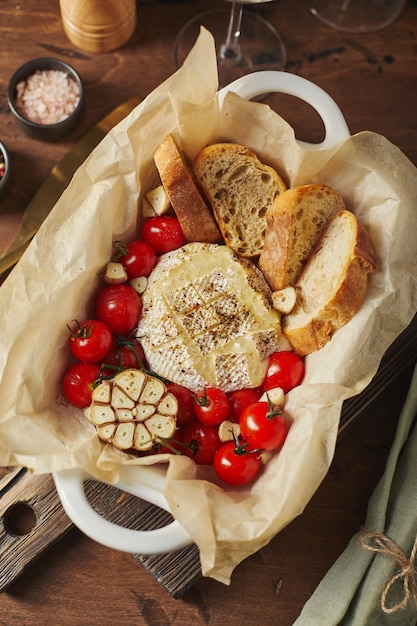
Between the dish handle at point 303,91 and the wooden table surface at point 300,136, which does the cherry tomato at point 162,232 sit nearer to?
the dish handle at point 303,91

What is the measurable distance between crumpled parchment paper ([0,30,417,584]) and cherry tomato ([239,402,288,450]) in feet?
0.08

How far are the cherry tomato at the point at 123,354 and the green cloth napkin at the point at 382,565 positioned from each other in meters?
0.58

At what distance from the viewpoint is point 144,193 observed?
5.46ft

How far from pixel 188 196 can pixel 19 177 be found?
1.67 feet

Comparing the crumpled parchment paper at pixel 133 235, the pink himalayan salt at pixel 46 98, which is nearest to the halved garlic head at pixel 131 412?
the crumpled parchment paper at pixel 133 235

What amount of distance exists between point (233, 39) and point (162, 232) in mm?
686

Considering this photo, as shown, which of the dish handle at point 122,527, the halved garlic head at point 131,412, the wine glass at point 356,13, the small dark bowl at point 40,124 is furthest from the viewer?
the wine glass at point 356,13

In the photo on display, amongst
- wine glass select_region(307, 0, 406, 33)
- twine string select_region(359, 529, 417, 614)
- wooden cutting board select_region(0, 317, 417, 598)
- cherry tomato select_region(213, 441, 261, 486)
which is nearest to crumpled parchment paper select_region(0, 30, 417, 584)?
cherry tomato select_region(213, 441, 261, 486)

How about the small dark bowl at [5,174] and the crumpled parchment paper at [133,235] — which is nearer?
the crumpled parchment paper at [133,235]

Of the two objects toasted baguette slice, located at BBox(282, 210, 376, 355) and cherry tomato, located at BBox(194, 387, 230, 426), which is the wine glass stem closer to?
toasted baguette slice, located at BBox(282, 210, 376, 355)

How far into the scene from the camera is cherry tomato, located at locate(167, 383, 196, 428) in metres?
1.58

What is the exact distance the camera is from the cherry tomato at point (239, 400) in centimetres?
160

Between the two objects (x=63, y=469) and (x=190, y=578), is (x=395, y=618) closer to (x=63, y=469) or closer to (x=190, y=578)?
(x=190, y=578)

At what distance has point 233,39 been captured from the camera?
2.02m
